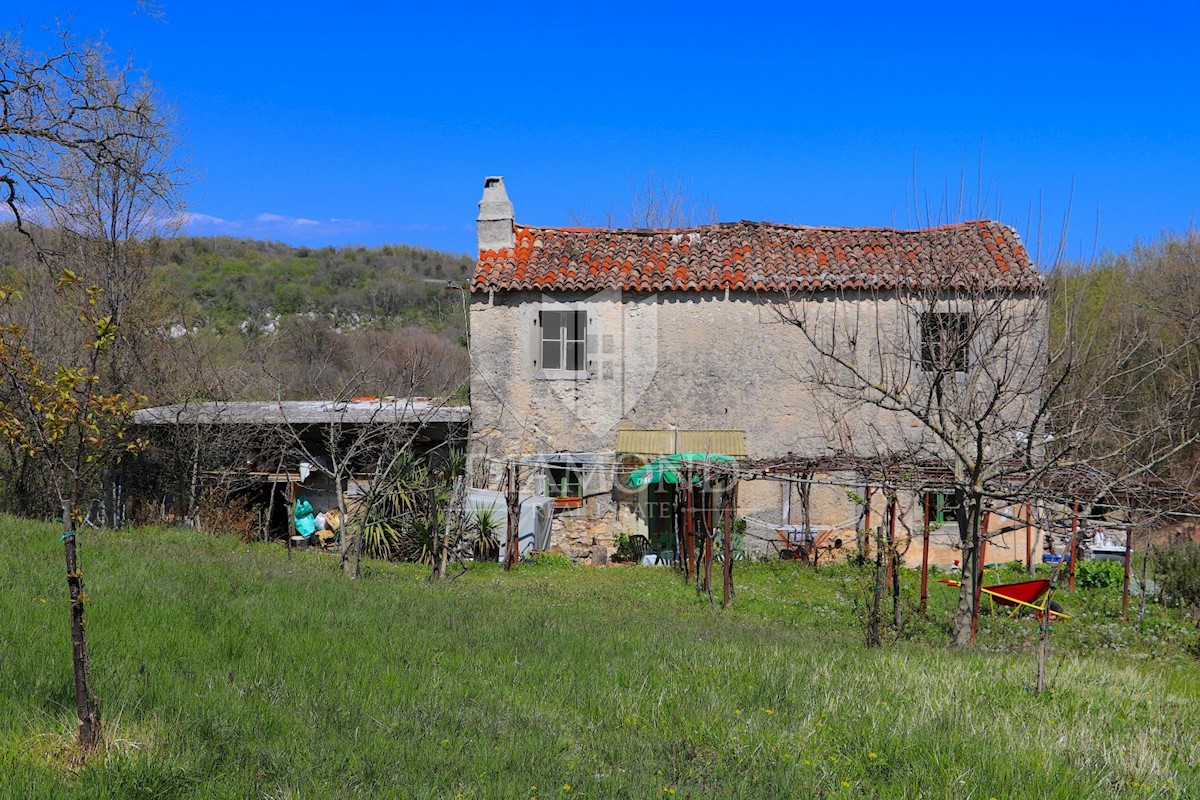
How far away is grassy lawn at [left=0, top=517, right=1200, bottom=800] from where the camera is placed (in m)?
4.66

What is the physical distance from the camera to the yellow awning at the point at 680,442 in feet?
58.4

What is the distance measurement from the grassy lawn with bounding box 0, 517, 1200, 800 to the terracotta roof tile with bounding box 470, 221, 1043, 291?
30.0 feet

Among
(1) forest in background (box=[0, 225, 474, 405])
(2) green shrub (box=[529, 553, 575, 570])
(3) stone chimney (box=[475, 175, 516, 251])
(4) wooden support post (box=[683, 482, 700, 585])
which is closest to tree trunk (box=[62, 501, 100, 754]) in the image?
(1) forest in background (box=[0, 225, 474, 405])

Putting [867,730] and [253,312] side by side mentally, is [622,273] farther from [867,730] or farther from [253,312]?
[253,312]

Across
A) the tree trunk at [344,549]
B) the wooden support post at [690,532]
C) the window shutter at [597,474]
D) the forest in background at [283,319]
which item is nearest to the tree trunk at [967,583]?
the wooden support post at [690,532]

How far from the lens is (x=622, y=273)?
1806 centimetres

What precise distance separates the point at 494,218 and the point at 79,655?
49.8ft

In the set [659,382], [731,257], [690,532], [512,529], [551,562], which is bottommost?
[551,562]

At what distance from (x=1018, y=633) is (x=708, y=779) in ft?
27.7

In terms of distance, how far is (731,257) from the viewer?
1864cm

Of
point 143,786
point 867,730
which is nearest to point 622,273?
point 867,730

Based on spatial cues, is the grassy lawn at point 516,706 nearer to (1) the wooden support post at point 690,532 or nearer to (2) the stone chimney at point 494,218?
(1) the wooden support post at point 690,532

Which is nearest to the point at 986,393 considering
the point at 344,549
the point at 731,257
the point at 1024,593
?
the point at 1024,593

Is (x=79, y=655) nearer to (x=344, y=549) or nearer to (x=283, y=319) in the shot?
(x=344, y=549)
